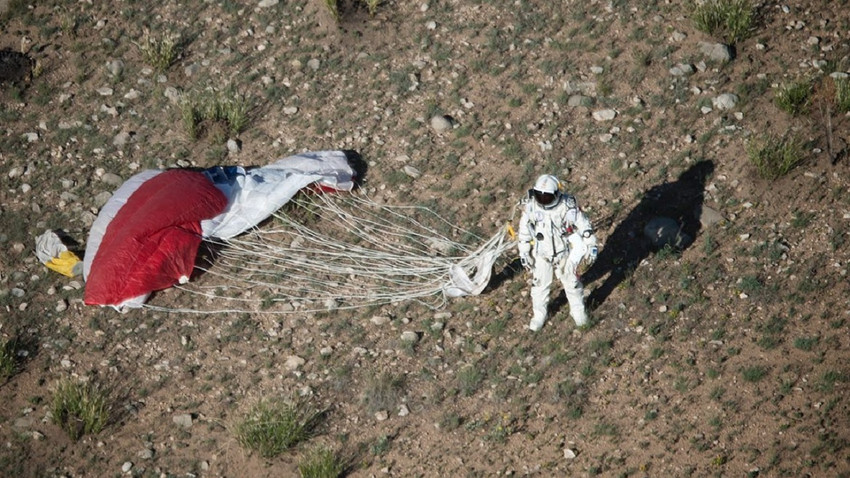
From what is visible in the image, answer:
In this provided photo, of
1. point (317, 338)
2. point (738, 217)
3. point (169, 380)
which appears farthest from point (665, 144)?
point (169, 380)

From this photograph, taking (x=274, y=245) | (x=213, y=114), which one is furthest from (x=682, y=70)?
(x=213, y=114)

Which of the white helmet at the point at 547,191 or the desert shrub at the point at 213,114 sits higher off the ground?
the white helmet at the point at 547,191

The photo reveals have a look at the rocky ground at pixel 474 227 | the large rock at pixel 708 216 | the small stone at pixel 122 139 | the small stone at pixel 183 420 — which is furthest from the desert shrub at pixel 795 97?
the small stone at pixel 122 139

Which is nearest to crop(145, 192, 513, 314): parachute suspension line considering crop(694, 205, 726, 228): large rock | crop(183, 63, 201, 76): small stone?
crop(694, 205, 726, 228): large rock

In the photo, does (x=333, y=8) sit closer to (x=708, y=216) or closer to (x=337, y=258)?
(x=337, y=258)

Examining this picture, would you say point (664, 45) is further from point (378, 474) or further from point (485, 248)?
point (378, 474)

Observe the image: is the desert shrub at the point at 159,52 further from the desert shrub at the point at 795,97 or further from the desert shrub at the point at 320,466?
the desert shrub at the point at 795,97
